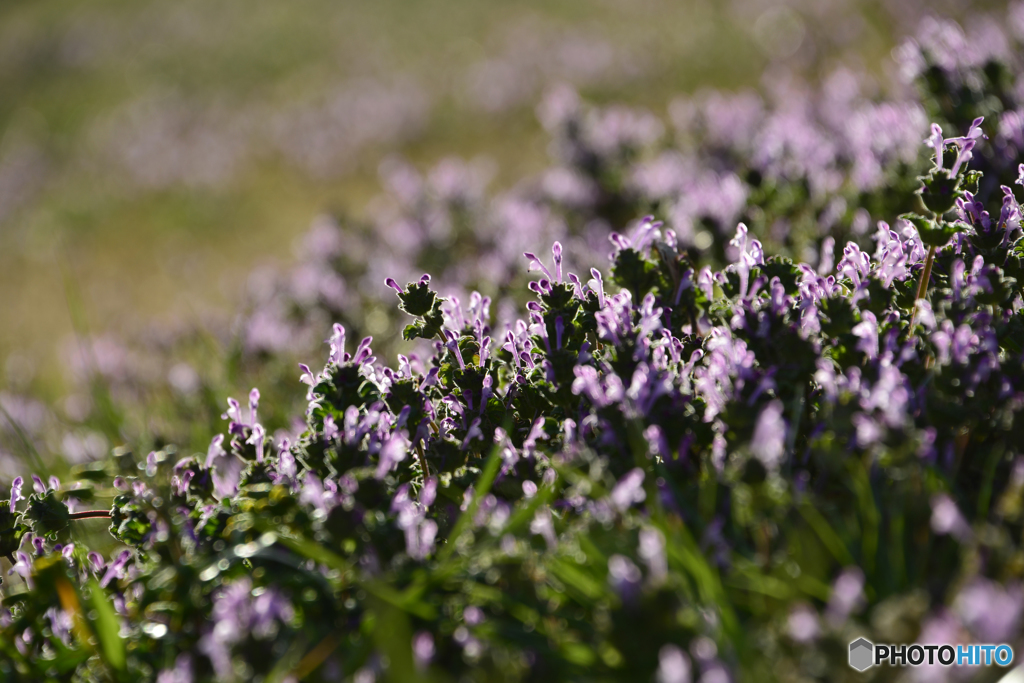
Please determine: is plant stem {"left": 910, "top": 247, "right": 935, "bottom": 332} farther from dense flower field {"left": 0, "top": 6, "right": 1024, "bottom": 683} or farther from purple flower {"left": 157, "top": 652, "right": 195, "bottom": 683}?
purple flower {"left": 157, "top": 652, "right": 195, "bottom": 683}

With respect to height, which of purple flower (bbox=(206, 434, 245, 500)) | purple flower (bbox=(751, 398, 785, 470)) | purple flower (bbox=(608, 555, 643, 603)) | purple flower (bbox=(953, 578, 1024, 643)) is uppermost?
purple flower (bbox=(751, 398, 785, 470))

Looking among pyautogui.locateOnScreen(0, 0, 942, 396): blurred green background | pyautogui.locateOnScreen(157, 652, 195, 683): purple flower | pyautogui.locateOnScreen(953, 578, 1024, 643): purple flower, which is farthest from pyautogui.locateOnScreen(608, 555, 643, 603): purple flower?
pyautogui.locateOnScreen(0, 0, 942, 396): blurred green background

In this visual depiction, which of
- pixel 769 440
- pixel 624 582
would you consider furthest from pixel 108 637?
pixel 769 440

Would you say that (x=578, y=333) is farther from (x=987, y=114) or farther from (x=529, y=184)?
A: (x=529, y=184)

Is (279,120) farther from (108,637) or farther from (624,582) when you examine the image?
(624,582)

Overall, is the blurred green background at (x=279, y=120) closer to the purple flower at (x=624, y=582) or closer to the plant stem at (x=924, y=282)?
the purple flower at (x=624, y=582)
